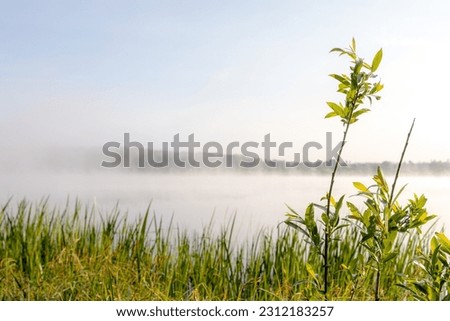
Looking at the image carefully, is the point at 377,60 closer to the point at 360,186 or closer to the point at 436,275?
the point at 360,186

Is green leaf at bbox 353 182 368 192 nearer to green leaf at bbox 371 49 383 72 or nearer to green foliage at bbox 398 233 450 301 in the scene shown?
green foliage at bbox 398 233 450 301

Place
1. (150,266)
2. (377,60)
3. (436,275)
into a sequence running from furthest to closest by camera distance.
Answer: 1. (150,266)
2. (377,60)
3. (436,275)

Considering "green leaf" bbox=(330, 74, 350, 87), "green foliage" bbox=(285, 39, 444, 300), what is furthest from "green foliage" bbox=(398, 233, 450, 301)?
"green leaf" bbox=(330, 74, 350, 87)

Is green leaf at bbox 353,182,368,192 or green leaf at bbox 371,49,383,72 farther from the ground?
green leaf at bbox 371,49,383,72

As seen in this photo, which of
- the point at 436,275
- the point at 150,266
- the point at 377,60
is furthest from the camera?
the point at 150,266

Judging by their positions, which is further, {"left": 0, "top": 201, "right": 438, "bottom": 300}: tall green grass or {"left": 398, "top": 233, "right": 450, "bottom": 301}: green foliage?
{"left": 0, "top": 201, "right": 438, "bottom": 300}: tall green grass

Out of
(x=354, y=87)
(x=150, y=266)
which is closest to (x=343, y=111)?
(x=354, y=87)

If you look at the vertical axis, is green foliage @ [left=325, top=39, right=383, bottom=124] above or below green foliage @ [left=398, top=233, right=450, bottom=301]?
above

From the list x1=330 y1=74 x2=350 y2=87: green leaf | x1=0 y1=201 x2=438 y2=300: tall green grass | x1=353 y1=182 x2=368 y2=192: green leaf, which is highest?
x1=330 y1=74 x2=350 y2=87: green leaf

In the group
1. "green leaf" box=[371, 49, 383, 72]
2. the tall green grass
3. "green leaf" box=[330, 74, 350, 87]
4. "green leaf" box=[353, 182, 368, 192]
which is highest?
"green leaf" box=[371, 49, 383, 72]

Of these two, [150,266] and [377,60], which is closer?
[377,60]

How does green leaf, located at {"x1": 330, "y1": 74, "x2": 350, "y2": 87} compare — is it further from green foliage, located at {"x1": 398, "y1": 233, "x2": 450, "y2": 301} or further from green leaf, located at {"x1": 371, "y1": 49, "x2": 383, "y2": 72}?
green foliage, located at {"x1": 398, "y1": 233, "x2": 450, "y2": 301}

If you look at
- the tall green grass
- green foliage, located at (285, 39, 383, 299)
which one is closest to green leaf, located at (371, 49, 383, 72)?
green foliage, located at (285, 39, 383, 299)
